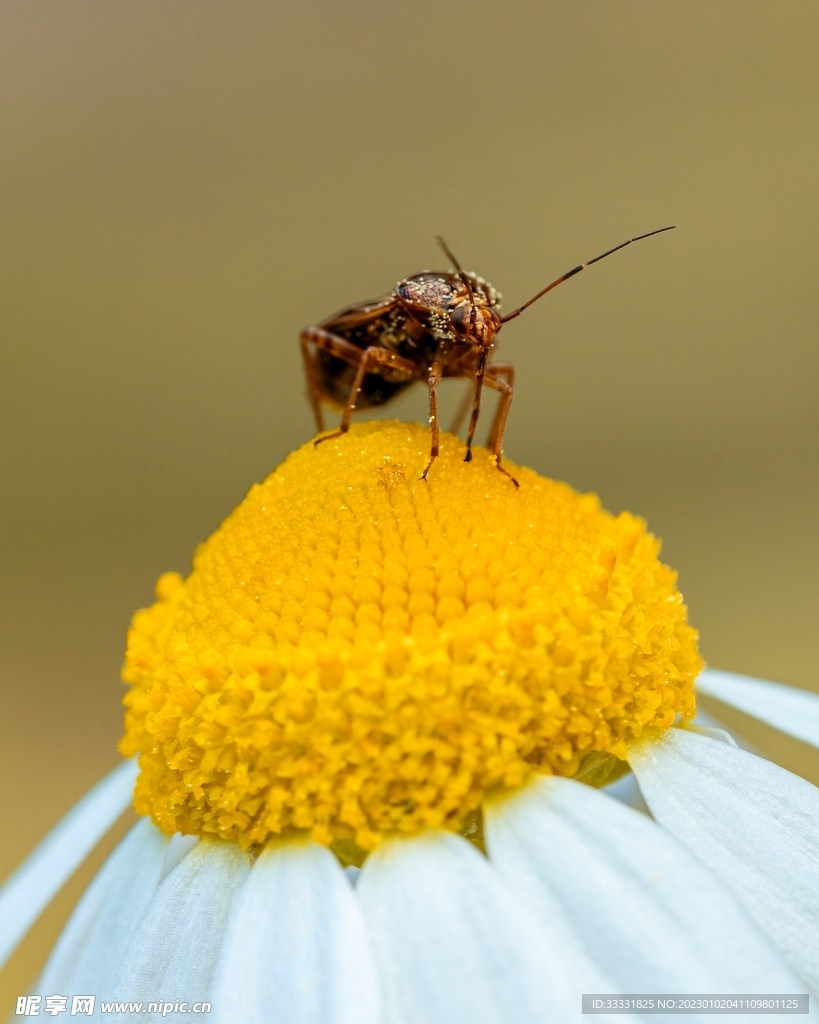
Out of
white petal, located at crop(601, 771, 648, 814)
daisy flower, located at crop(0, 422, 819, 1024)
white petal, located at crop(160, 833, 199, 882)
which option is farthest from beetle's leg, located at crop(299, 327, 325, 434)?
white petal, located at crop(601, 771, 648, 814)

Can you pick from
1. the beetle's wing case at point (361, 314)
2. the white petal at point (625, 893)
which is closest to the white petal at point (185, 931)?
the white petal at point (625, 893)

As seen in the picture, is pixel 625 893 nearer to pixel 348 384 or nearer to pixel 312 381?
pixel 348 384

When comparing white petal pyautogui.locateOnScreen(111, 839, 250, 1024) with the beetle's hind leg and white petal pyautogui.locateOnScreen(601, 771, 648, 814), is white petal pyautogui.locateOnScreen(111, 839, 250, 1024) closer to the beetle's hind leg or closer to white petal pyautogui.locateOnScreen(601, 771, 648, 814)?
white petal pyautogui.locateOnScreen(601, 771, 648, 814)

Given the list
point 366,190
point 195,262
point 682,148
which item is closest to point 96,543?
point 195,262

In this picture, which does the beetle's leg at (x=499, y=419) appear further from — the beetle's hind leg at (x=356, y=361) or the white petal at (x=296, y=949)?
the white petal at (x=296, y=949)

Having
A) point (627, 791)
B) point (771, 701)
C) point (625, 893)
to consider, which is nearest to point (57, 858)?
point (627, 791)

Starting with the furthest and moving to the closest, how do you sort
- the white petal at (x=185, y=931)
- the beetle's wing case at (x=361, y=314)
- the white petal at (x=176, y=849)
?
the beetle's wing case at (x=361, y=314) → the white petal at (x=176, y=849) → the white petal at (x=185, y=931)

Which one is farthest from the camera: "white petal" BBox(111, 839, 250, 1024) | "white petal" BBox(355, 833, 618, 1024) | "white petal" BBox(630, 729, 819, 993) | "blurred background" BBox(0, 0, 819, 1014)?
"blurred background" BBox(0, 0, 819, 1014)
